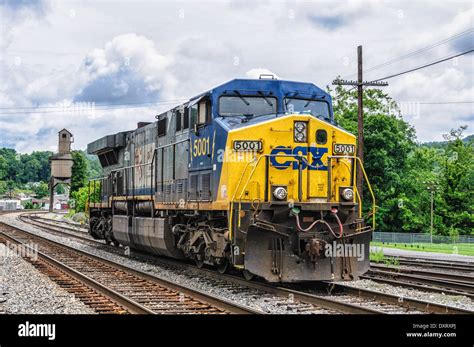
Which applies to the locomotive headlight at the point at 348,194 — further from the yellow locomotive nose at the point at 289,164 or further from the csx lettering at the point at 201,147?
the csx lettering at the point at 201,147

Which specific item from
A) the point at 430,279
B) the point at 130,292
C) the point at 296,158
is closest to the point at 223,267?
the point at 130,292

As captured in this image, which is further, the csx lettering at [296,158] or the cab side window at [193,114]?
the cab side window at [193,114]

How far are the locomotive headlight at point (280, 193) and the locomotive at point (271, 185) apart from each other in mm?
20

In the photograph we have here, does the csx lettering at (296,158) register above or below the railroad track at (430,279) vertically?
above

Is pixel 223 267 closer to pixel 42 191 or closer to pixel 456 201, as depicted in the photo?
pixel 456 201

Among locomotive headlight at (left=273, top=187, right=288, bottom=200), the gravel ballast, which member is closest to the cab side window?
locomotive headlight at (left=273, top=187, right=288, bottom=200)

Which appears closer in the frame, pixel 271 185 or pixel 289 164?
pixel 271 185

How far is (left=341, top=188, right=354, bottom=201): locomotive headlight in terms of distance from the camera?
498 inches

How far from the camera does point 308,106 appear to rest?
44.9 ft

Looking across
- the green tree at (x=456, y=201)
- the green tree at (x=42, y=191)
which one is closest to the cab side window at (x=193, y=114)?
the green tree at (x=456, y=201)

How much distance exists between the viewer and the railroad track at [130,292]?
1024 cm

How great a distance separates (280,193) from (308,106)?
2.61 metres
